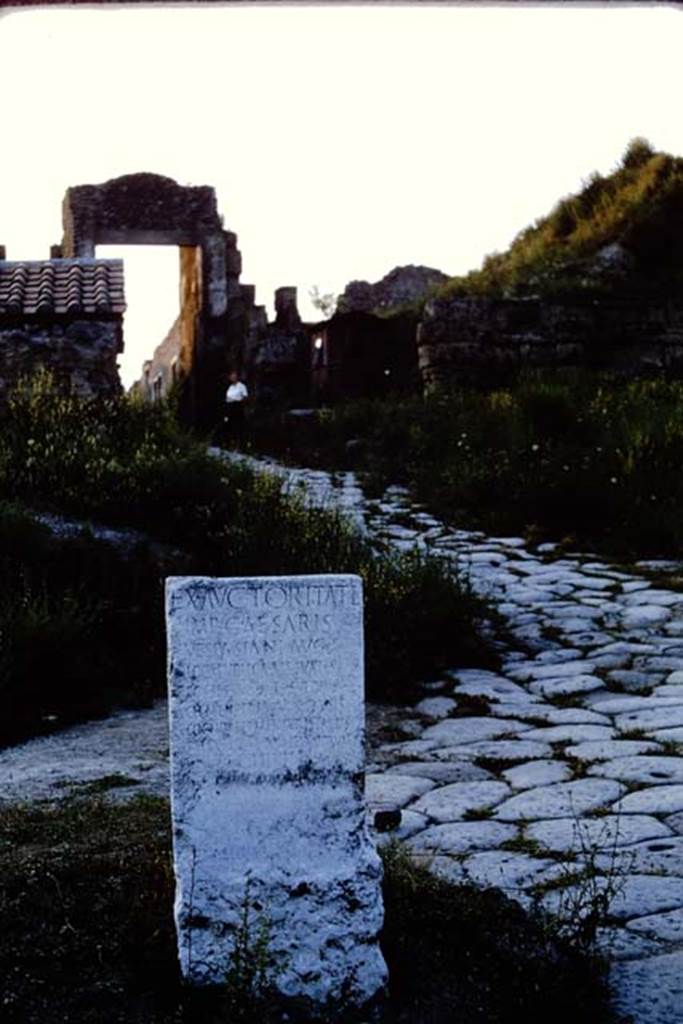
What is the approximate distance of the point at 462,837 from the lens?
4.29m

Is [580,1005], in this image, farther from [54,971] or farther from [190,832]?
[54,971]

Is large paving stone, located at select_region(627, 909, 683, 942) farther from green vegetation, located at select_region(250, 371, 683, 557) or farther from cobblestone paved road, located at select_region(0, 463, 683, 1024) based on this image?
green vegetation, located at select_region(250, 371, 683, 557)

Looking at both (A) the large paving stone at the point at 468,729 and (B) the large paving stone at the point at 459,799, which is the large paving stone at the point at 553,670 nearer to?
(A) the large paving stone at the point at 468,729

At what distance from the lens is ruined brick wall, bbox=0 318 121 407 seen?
1432cm

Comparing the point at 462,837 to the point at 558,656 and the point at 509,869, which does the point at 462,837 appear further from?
the point at 558,656

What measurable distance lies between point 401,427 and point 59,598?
9.11 meters

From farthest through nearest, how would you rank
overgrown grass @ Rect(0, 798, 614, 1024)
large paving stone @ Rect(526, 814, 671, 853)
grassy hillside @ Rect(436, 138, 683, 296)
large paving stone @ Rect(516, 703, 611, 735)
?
grassy hillside @ Rect(436, 138, 683, 296)
large paving stone @ Rect(516, 703, 611, 735)
large paving stone @ Rect(526, 814, 671, 853)
overgrown grass @ Rect(0, 798, 614, 1024)

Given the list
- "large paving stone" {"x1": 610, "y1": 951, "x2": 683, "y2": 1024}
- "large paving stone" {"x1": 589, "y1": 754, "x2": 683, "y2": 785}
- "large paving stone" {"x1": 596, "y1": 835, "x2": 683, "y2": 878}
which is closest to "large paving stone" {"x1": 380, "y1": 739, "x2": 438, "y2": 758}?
"large paving stone" {"x1": 589, "y1": 754, "x2": 683, "y2": 785}

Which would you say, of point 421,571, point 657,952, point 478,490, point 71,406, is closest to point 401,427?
point 478,490

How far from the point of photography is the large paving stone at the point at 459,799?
4.59 meters

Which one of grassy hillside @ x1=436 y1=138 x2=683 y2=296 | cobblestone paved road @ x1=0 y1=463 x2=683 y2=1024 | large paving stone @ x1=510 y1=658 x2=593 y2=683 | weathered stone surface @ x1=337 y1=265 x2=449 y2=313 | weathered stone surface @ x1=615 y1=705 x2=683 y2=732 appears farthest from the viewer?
weathered stone surface @ x1=337 y1=265 x2=449 y2=313

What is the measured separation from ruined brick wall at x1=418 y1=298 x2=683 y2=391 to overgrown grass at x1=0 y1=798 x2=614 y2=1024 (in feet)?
42.9

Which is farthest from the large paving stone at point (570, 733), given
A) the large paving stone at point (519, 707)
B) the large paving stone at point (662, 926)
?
the large paving stone at point (662, 926)

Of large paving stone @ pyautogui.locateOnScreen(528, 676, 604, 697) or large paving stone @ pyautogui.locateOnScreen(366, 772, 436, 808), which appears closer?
large paving stone @ pyautogui.locateOnScreen(366, 772, 436, 808)
